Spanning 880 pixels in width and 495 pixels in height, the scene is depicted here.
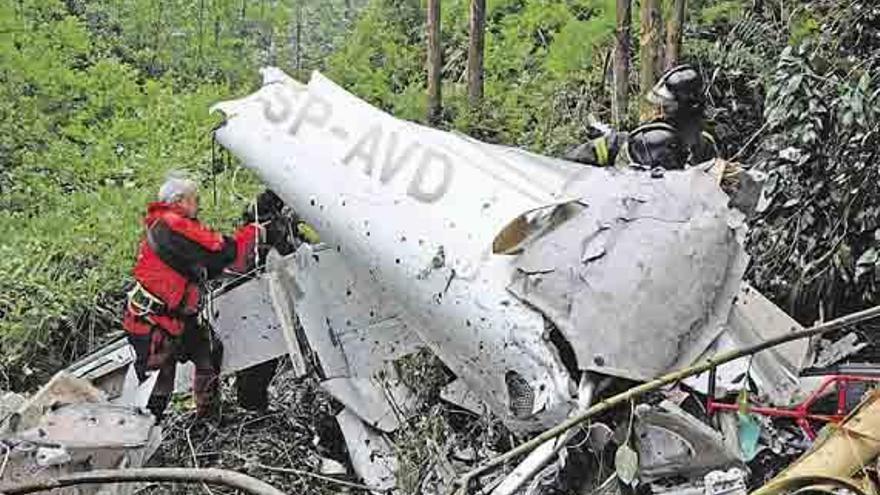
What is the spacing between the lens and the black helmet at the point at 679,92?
5164 mm

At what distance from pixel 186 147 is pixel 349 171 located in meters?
6.88

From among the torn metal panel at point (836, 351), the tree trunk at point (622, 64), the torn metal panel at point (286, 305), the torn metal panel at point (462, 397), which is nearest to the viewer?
the torn metal panel at point (836, 351)

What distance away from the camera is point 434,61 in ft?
33.7

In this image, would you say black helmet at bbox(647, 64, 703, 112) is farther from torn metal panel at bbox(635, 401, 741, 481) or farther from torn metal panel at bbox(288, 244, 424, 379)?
torn metal panel at bbox(635, 401, 741, 481)

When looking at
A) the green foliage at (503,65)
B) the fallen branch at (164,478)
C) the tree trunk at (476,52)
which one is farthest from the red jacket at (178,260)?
the tree trunk at (476,52)

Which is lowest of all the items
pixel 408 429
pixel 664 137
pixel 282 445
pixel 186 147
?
pixel 186 147

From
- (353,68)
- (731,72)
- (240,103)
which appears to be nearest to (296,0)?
(353,68)

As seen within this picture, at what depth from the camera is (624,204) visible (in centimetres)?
367

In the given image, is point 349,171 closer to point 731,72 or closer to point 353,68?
point 731,72

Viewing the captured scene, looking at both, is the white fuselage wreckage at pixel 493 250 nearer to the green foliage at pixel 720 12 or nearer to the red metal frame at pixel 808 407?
the red metal frame at pixel 808 407

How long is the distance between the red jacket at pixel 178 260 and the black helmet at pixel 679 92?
6.62ft

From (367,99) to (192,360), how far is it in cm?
694

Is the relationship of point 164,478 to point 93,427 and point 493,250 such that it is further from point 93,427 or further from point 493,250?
point 93,427

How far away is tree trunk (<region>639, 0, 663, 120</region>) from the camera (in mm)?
7230
